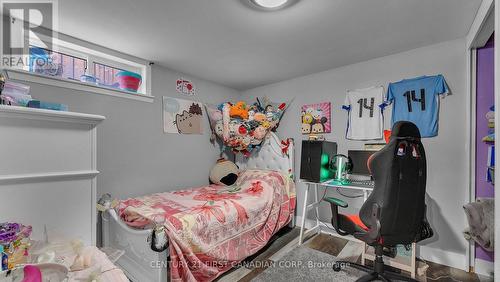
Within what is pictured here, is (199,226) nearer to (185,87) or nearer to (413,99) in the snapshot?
(185,87)

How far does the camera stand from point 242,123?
3.26 meters

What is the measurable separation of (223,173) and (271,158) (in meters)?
0.78

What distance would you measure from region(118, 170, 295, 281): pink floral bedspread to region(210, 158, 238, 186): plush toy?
0.33 meters

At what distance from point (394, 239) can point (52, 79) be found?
3183 millimetres

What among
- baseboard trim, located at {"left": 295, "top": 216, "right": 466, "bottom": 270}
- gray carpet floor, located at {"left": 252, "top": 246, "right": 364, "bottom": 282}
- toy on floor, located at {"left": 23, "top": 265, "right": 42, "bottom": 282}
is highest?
toy on floor, located at {"left": 23, "top": 265, "right": 42, "bottom": 282}

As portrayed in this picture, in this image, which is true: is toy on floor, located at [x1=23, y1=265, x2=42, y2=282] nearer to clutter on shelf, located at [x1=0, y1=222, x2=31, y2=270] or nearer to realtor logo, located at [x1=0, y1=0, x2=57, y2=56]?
clutter on shelf, located at [x1=0, y1=222, x2=31, y2=270]

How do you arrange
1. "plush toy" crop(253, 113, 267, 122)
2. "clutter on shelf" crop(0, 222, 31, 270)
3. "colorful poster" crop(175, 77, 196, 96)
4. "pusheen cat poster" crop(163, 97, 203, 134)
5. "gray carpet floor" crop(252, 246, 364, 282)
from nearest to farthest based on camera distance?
"clutter on shelf" crop(0, 222, 31, 270) → "gray carpet floor" crop(252, 246, 364, 282) → "pusheen cat poster" crop(163, 97, 203, 134) → "colorful poster" crop(175, 77, 196, 96) → "plush toy" crop(253, 113, 267, 122)

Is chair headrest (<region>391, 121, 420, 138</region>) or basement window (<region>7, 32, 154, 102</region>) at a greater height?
basement window (<region>7, 32, 154, 102</region>)

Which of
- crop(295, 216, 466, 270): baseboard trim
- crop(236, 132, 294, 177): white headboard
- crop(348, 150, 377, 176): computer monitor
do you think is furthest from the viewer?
crop(236, 132, 294, 177): white headboard

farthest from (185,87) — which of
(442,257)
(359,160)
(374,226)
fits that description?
(442,257)

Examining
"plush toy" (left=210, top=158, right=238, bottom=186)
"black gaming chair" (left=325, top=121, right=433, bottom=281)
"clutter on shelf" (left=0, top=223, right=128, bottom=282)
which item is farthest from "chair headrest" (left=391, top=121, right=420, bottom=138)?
"plush toy" (left=210, top=158, right=238, bottom=186)

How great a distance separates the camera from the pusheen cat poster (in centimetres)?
287

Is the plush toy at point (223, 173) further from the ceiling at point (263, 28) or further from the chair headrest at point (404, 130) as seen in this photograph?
the chair headrest at point (404, 130)

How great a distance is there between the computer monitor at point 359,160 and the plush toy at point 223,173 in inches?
65.0
